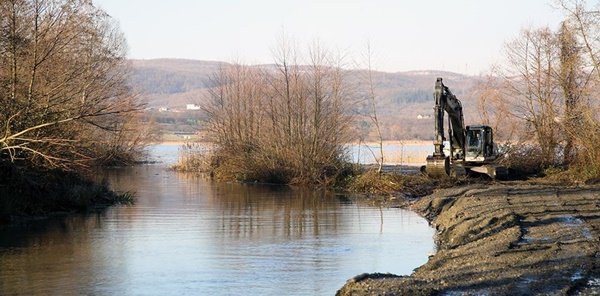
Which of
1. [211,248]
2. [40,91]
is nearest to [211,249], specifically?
[211,248]

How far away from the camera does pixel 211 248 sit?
19359 millimetres

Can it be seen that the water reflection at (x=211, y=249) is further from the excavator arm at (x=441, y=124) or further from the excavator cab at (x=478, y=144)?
the excavator cab at (x=478, y=144)

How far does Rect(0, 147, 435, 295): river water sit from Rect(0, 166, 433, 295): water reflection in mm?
24

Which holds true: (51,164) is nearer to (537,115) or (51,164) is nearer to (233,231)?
(233,231)

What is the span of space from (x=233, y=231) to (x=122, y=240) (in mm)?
3293

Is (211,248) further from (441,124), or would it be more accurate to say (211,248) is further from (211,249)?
(441,124)

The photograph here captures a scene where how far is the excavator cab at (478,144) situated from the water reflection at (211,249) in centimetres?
960

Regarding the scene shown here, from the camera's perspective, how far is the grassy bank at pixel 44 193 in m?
23.6

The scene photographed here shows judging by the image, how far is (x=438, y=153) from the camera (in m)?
33.9

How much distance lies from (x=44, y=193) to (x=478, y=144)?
2097 cm

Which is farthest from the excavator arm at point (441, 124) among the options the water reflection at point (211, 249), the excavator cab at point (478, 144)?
the water reflection at point (211, 249)

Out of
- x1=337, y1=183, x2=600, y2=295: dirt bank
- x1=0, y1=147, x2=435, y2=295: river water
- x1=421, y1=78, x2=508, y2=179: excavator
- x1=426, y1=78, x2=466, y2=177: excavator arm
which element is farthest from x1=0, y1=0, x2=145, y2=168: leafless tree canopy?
x1=421, y1=78, x2=508, y2=179: excavator

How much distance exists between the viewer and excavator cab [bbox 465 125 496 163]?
38906 millimetres

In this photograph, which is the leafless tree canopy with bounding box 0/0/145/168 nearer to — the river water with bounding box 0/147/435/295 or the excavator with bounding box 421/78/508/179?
the river water with bounding box 0/147/435/295
